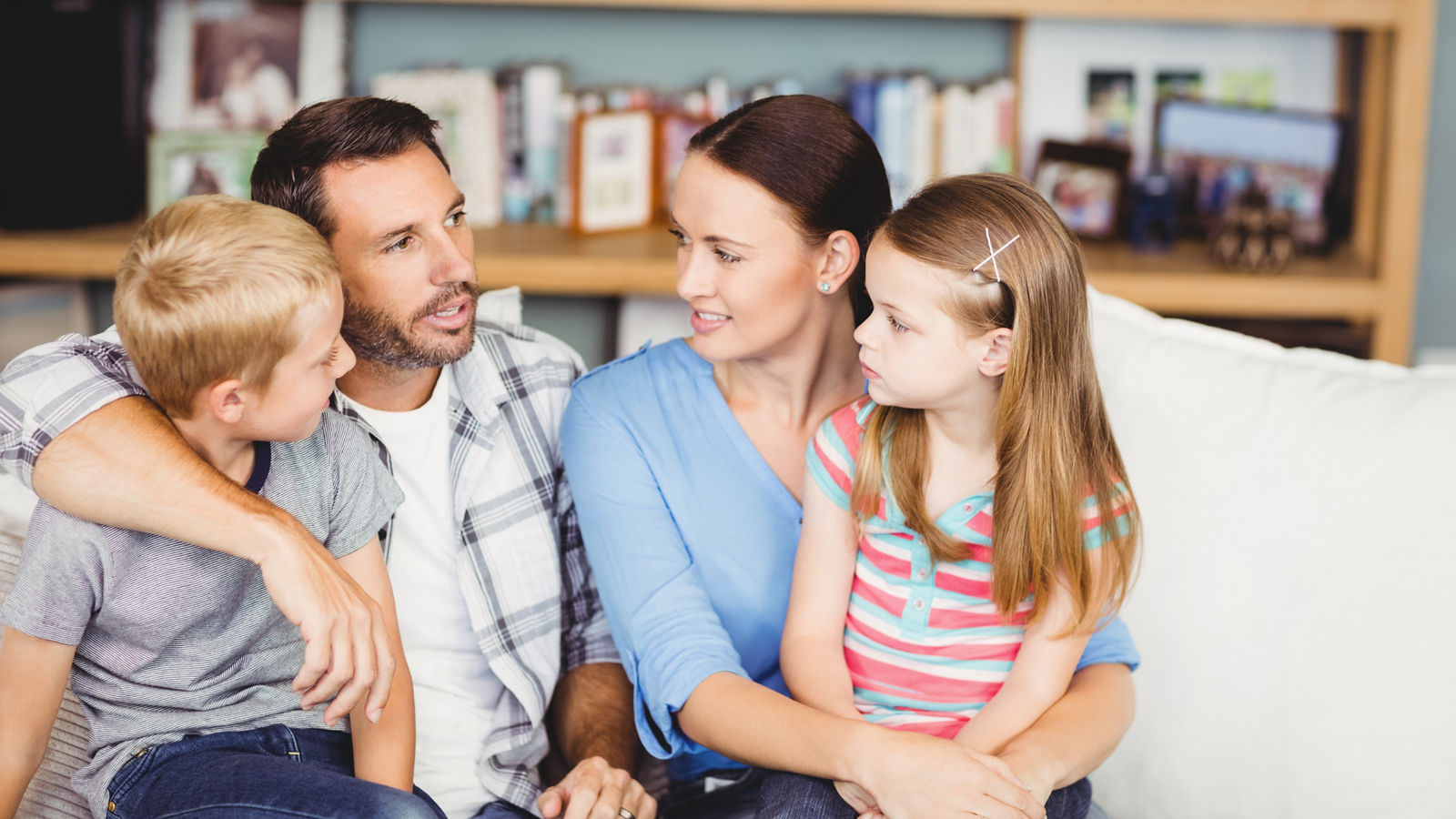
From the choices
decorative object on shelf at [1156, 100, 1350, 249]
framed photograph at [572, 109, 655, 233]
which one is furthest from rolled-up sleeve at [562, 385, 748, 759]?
decorative object on shelf at [1156, 100, 1350, 249]

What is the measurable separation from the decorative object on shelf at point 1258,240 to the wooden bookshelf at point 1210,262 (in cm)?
4

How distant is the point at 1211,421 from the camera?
4.47ft

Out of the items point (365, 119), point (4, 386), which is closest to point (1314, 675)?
point (365, 119)

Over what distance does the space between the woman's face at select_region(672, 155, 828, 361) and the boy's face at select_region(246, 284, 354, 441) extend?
0.41 meters

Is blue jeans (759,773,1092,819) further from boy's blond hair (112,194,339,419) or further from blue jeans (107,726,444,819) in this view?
boy's blond hair (112,194,339,419)

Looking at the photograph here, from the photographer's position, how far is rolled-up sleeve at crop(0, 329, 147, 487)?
1.07 metres

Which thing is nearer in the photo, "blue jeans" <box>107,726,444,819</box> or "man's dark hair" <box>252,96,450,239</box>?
"blue jeans" <box>107,726,444,819</box>

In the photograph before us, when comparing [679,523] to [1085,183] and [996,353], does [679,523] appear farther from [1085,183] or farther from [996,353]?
[1085,183]

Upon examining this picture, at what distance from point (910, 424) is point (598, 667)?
504 millimetres

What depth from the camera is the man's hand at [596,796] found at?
1269 mm

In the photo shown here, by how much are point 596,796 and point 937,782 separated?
37cm

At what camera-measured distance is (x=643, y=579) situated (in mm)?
1340

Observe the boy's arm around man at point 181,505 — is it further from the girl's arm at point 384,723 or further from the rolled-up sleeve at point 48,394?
the girl's arm at point 384,723

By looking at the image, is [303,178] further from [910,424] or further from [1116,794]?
[1116,794]
